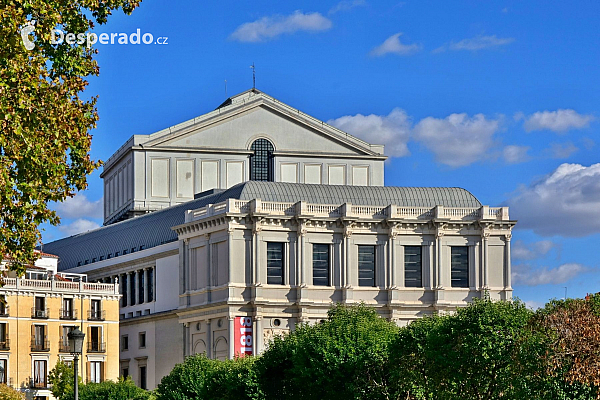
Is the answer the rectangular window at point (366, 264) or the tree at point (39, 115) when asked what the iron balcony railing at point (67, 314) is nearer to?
the rectangular window at point (366, 264)

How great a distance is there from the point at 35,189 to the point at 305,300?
268ft

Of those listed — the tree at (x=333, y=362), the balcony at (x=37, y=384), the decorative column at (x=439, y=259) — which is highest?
the decorative column at (x=439, y=259)

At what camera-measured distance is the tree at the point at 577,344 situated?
190 ft

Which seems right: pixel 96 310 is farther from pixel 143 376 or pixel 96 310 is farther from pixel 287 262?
pixel 287 262

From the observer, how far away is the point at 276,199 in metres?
127

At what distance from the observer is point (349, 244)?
415 feet

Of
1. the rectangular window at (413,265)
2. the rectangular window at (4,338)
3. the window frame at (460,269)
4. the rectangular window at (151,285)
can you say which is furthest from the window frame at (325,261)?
the rectangular window at (4,338)

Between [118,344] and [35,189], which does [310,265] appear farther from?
[35,189]

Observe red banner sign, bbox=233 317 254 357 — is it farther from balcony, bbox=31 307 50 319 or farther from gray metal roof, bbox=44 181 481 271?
balcony, bbox=31 307 50 319

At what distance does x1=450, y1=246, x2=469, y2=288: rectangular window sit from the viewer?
129250 millimetres

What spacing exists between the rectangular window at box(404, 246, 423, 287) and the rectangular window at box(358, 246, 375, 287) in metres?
3.26

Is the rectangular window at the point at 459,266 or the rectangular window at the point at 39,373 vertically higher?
the rectangular window at the point at 459,266

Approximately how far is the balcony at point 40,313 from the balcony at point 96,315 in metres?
5.90

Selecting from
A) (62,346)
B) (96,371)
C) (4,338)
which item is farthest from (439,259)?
(4,338)
